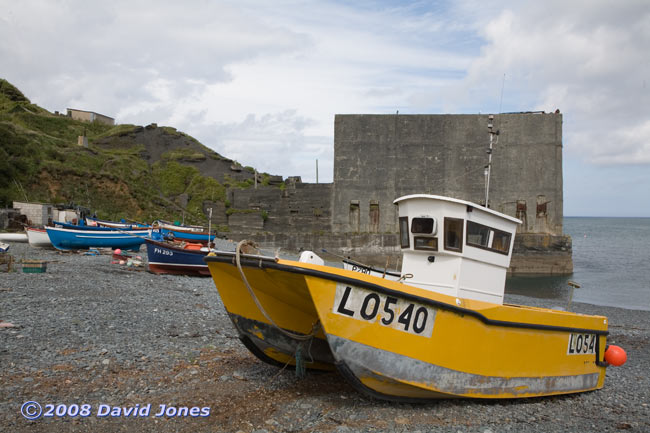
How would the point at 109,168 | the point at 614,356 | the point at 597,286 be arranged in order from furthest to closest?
the point at 109,168 < the point at 597,286 < the point at 614,356

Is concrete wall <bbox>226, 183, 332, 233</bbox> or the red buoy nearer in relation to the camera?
the red buoy

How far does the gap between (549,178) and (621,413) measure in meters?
29.2

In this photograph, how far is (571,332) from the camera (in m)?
6.28

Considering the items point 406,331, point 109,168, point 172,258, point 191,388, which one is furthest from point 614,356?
point 109,168

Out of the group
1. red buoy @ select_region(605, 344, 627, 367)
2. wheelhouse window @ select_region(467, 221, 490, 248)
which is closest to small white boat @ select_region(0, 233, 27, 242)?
wheelhouse window @ select_region(467, 221, 490, 248)

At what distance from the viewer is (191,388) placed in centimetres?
542

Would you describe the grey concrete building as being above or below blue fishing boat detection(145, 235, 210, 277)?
above

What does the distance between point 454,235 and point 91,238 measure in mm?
16142

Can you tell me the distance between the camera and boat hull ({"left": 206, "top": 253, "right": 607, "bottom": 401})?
483 cm

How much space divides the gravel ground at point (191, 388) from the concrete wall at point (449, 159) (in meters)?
24.9

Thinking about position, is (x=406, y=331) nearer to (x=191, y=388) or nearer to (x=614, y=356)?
Result: (x=191, y=388)

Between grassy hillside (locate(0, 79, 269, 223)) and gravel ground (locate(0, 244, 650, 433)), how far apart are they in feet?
74.3

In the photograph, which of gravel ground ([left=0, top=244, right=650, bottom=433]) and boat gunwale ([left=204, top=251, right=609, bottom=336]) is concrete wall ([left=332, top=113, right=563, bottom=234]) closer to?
gravel ground ([left=0, top=244, right=650, bottom=433])

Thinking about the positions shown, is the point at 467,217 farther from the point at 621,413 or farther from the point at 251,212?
the point at 251,212
